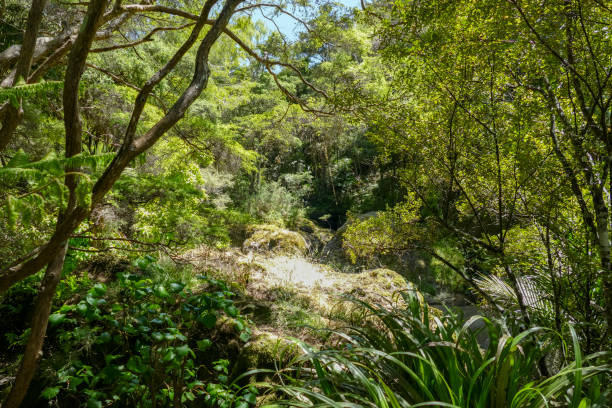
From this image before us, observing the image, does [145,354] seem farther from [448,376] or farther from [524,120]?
[524,120]

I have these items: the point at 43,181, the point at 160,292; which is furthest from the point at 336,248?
the point at 43,181

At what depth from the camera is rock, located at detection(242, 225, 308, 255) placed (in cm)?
674

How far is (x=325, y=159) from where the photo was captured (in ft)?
50.3

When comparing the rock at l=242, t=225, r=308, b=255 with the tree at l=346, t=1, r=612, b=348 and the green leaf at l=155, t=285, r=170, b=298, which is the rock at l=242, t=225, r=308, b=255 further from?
the green leaf at l=155, t=285, r=170, b=298

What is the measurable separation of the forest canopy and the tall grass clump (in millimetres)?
13

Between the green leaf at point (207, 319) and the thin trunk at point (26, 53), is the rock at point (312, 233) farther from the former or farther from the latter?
the thin trunk at point (26, 53)

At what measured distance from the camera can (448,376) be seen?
1.49 m

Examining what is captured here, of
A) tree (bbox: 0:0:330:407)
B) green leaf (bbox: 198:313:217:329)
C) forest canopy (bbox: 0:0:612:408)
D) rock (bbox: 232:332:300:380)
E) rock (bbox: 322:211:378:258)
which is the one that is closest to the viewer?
tree (bbox: 0:0:330:407)

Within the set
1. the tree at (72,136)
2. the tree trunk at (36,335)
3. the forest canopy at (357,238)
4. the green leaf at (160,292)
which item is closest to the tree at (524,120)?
the forest canopy at (357,238)

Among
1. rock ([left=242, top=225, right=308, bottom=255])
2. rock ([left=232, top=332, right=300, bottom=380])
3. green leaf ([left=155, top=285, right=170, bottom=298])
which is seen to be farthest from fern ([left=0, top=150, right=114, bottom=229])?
rock ([left=242, top=225, right=308, bottom=255])

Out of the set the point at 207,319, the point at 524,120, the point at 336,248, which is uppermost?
the point at 524,120

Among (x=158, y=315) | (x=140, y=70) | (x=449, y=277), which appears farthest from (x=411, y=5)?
(x=449, y=277)

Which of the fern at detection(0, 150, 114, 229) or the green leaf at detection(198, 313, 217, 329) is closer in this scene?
the fern at detection(0, 150, 114, 229)

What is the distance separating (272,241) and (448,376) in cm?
574
